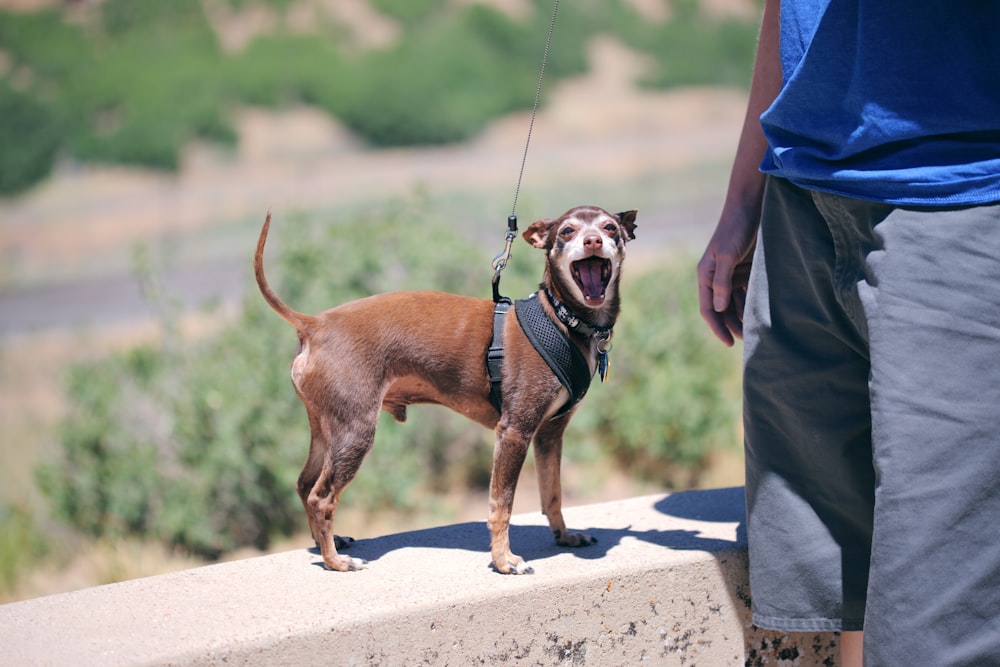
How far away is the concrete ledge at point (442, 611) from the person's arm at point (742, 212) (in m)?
0.68

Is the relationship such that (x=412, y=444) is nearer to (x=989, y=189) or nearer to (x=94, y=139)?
(x=989, y=189)

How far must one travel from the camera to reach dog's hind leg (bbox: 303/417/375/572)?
282 centimetres

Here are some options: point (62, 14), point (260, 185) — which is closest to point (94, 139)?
point (260, 185)

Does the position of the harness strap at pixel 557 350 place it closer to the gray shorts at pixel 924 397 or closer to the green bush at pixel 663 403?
the gray shorts at pixel 924 397

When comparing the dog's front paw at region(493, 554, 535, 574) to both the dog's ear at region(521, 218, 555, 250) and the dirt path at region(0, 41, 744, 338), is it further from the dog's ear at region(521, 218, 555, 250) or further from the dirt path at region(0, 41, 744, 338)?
the dirt path at region(0, 41, 744, 338)

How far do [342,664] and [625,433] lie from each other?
13.4 feet

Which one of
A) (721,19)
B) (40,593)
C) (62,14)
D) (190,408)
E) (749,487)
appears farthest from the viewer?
(721,19)

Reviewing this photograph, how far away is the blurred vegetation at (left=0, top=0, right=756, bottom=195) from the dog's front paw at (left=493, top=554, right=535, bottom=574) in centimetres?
2494

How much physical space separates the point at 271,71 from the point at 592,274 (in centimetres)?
2856

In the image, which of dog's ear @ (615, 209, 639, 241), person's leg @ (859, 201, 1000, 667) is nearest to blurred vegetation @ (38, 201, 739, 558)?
dog's ear @ (615, 209, 639, 241)

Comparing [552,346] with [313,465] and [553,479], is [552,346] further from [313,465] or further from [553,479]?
[313,465]

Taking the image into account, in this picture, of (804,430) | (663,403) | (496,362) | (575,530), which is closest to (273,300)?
(496,362)

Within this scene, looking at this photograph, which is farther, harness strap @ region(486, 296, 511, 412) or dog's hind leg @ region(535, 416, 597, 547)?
dog's hind leg @ region(535, 416, 597, 547)

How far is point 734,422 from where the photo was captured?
6668mm
